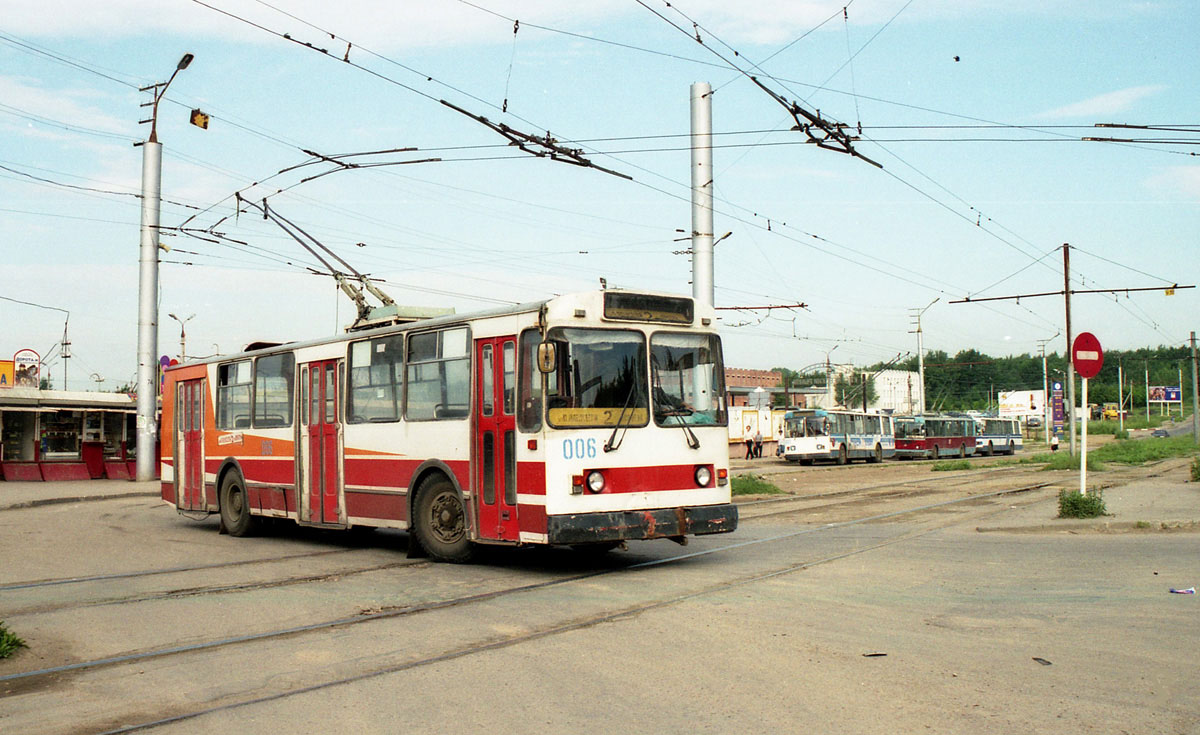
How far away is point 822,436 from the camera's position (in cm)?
5250

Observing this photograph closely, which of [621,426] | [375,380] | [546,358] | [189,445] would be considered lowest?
[189,445]

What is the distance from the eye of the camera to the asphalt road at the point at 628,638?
5.54m

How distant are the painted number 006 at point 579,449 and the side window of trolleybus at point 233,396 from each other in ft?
25.2

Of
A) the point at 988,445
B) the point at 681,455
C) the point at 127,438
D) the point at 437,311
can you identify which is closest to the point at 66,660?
the point at 681,455

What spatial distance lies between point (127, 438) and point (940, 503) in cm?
3078

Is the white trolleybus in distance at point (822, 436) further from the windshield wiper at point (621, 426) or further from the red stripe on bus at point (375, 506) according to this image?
the windshield wiper at point (621, 426)

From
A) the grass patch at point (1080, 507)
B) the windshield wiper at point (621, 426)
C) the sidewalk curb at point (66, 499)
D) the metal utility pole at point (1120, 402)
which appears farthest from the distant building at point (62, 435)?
the metal utility pole at point (1120, 402)

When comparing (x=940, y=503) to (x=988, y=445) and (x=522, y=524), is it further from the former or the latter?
(x=988, y=445)

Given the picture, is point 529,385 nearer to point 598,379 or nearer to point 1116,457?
point 598,379

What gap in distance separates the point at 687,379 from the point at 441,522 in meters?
3.33

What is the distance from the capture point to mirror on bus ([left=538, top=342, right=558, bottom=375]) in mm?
10133

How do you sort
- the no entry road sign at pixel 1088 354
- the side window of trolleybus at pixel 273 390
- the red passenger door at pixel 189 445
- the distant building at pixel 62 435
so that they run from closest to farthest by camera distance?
the side window of trolleybus at pixel 273 390, the no entry road sign at pixel 1088 354, the red passenger door at pixel 189 445, the distant building at pixel 62 435

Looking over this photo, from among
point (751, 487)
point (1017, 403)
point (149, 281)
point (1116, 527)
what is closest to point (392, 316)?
point (1116, 527)

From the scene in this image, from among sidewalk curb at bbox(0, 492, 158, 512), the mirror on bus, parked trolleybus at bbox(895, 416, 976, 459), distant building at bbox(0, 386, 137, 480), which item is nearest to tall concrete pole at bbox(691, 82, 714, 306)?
the mirror on bus
